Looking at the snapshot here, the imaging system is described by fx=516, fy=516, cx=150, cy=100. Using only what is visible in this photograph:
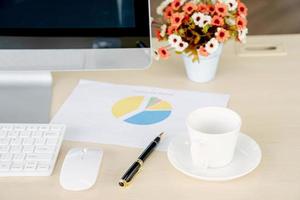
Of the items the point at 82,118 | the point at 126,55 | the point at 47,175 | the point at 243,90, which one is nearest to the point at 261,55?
the point at 243,90

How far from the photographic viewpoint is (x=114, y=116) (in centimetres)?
100

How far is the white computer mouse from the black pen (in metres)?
0.05

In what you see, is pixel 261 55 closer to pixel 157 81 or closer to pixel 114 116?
pixel 157 81

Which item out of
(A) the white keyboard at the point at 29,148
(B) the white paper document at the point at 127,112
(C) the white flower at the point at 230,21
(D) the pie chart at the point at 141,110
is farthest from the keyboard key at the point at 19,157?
(C) the white flower at the point at 230,21

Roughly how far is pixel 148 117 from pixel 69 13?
0.83ft

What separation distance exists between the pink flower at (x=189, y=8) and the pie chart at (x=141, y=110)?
0.19m

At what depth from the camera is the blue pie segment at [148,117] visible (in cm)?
98

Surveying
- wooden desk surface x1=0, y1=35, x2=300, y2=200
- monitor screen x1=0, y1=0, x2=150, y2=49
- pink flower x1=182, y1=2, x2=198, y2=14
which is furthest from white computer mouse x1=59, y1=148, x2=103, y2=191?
pink flower x1=182, y1=2, x2=198, y2=14

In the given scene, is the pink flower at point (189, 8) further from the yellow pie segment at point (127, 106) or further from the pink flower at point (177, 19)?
the yellow pie segment at point (127, 106)

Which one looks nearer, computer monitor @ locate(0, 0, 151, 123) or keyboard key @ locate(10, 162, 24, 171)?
keyboard key @ locate(10, 162, 24, 171)

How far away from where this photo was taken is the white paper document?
0.94 m

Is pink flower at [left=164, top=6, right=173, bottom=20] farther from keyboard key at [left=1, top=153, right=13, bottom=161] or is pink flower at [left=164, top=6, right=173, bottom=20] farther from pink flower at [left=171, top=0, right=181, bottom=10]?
keyboard key at [left=1, top=153, right=13, bottom=161]

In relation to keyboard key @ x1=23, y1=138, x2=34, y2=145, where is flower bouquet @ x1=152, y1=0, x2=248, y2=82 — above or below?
above

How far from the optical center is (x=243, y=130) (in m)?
0.94
